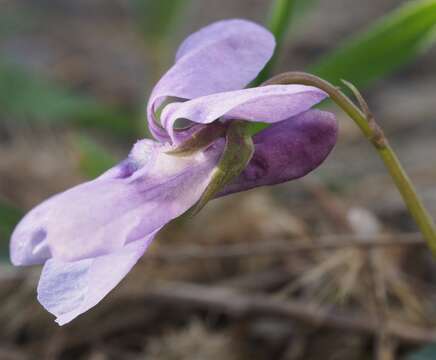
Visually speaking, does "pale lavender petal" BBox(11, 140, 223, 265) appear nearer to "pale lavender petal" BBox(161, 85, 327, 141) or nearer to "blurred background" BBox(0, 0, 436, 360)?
"pale lavender petal" BBox(161, 85, 327, 141)

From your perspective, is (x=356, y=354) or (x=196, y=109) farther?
(x=356, y=354)

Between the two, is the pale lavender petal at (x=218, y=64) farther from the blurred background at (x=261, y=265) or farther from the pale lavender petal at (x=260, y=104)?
the blurred background at (x=261, y=265)

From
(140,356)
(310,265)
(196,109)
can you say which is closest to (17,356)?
(140,356)

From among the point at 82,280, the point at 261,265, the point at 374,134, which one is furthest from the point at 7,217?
the point at 374,134

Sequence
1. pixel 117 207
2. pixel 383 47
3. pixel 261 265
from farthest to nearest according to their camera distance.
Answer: pixel 261 265 → pixel 383 47 → pixel 117 207

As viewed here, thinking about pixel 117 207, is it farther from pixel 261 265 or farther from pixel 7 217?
pixel 261 265

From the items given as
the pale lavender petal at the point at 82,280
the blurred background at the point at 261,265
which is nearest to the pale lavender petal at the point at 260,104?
the pale lavender petal at the point at 82,280

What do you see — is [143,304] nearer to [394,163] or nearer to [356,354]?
Result: [356,354]

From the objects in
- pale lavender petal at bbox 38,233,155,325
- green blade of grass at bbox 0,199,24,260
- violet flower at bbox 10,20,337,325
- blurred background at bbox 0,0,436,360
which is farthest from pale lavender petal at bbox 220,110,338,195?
green blade of grass at bbox 0,199,24,260
